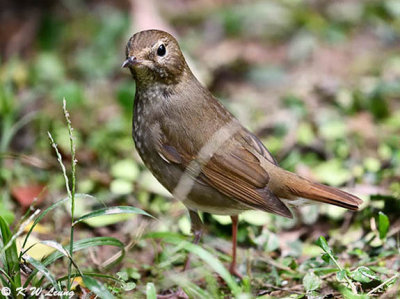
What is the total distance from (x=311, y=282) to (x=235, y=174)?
844mm

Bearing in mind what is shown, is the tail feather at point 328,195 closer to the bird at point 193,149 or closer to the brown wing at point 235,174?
the bird at point 193,149

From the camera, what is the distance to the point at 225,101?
273 inches

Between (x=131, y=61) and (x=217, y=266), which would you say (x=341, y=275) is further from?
(x=131, y=61)

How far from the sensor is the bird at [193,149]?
13.5ft

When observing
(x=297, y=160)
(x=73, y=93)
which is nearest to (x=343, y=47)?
(x=297, y=160)

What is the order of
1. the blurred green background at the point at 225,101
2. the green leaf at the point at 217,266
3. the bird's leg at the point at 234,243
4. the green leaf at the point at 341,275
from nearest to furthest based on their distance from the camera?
the green leaf at the point at 217,266
the green leaf at the point at 341,275
the bird's leg at the point at 234,243
the blurred green background at the point at 225,101

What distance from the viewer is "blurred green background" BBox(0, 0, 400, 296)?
193 inches

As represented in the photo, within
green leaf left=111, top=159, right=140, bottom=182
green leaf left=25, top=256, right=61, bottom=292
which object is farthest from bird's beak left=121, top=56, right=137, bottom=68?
green leaf left=111, top=159, right=140, bottom=182

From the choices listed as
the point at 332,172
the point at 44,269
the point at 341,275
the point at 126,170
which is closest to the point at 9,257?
the point at 44,269

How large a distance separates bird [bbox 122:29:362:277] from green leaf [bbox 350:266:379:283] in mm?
515

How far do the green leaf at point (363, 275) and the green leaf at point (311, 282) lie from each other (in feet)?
0.70

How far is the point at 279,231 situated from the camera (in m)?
4.93

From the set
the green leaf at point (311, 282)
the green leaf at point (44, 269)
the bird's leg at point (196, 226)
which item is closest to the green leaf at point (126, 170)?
the bird's leg at point (196, 226)

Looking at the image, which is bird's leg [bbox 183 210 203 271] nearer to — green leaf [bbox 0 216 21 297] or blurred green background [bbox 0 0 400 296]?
blurred green background [bbox 0 0 400 296]
